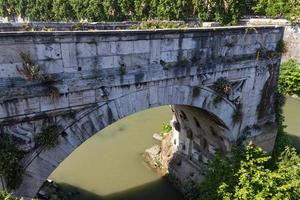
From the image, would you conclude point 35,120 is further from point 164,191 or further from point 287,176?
point 164,191

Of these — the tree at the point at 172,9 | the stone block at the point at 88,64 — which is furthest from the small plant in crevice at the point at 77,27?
the tree at the point at 172,9

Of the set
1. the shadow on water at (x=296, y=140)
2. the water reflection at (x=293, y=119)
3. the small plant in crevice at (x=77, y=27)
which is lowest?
the water reflection at (x=293, y=119)

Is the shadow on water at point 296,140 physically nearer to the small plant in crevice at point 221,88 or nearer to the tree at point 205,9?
the small plant in crevice at point 221,88

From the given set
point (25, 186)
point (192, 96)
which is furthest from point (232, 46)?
point (25, 186)

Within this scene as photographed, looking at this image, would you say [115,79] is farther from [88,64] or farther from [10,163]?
[10,163]

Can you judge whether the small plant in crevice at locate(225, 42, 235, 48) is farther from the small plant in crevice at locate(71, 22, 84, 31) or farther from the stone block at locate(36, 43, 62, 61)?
the stone block at locate(36, 43, 62, 61)

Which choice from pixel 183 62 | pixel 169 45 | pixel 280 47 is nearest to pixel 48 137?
pixel 169 45
